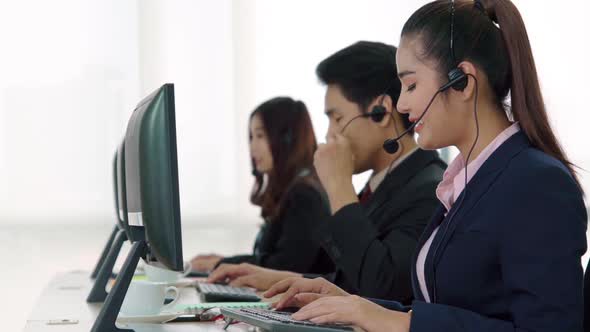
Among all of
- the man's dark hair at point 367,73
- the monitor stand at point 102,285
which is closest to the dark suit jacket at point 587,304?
the man's dark hair at point 367,73

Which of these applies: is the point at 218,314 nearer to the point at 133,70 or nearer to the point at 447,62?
the point at 447,62

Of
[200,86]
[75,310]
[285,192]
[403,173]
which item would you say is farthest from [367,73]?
[200,86]

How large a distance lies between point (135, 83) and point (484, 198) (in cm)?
302

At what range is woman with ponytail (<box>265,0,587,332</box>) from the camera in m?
1.08

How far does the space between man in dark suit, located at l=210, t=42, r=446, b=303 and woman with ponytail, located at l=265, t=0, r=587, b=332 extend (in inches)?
9.8

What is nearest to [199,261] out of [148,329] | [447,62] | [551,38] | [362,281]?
[362,281]

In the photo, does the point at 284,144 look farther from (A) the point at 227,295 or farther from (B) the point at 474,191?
(B) the point at 474,191

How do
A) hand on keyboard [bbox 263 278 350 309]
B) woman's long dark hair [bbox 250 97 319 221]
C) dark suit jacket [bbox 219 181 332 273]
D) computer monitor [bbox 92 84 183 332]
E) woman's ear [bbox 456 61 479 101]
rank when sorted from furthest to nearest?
woman's long dark hair [bbox 250 97 319 221] < dark suit jacket [bbox 219 181 332 273] < hand on keyboard [bbox 263 278 350 309] < woman's ear [bbox 456 61 479 101] < computer monitor [bbox 92 84 183 332]

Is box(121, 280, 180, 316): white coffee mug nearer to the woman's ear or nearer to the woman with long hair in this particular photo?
the woman's ear

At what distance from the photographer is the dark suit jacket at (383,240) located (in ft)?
5.49

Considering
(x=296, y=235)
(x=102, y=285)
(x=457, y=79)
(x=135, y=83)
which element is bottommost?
(x=296, y=235)

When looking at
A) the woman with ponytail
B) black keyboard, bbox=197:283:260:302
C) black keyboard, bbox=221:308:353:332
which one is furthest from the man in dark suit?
black keyboard, bbox=221:308:353:332

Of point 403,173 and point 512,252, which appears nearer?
point 512,252

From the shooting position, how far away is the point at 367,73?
197cm
